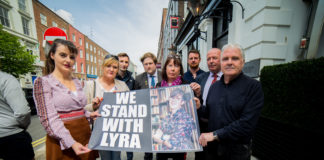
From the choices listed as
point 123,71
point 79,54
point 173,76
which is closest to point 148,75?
point 123,71

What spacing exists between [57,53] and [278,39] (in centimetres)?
436

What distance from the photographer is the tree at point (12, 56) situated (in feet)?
27.4

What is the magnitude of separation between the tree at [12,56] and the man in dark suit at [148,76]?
40.4 feet

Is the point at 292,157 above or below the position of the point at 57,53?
below

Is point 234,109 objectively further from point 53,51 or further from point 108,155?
point 53,51

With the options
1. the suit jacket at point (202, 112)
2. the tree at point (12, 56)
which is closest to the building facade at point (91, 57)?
the tree at point (12, 56)

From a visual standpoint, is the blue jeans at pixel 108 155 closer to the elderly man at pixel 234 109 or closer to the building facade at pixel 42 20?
the elderly man at pixel 234 109

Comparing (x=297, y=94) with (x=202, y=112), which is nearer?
(x=202, y=112)

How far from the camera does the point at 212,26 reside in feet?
17.7

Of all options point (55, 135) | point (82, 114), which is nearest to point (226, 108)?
point (82, 114)

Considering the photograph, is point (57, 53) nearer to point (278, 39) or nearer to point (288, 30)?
point (278, 39)

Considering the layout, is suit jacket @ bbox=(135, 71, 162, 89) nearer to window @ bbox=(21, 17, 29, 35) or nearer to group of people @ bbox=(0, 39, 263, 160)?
group of people @ bbox=(0, 39, 263, 160)

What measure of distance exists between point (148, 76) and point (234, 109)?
1.88 metres

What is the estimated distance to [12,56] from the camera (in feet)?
29.2
